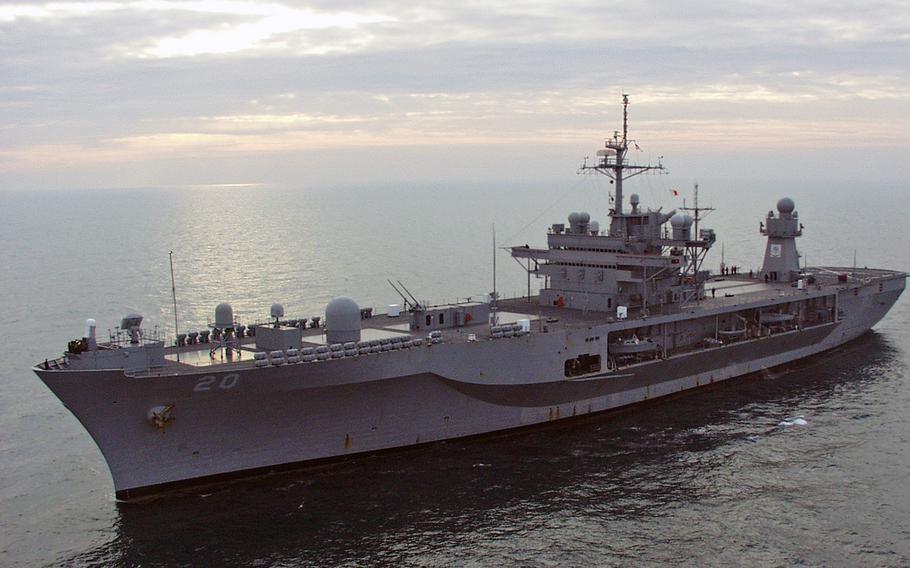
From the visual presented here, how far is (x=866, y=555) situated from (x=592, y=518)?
670cm

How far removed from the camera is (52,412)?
105 ft

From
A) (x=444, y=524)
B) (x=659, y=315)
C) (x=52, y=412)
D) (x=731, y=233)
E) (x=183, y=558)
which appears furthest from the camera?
(x=731, y=233)

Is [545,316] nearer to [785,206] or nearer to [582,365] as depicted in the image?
[582,365]

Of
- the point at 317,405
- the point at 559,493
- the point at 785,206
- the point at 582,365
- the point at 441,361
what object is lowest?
the point at 559,493

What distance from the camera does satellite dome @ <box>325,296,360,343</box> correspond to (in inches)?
1075

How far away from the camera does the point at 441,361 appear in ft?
88.5

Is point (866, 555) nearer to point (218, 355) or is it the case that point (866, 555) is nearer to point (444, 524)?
point (444, 524)

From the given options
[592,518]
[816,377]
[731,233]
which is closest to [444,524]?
[592,518]

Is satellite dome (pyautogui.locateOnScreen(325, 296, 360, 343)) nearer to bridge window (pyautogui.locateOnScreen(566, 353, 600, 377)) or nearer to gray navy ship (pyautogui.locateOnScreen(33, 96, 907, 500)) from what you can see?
gray navy ship (pyautogui.locateOnScreen(33, 96, 907, 500))

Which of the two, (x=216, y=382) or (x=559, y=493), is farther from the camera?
(x=559, y=493)

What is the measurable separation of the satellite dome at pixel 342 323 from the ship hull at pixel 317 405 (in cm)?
214

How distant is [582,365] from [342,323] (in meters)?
9.49

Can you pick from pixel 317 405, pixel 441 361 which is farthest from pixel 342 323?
pixel 441 361

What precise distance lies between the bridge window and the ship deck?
3.79 feet
